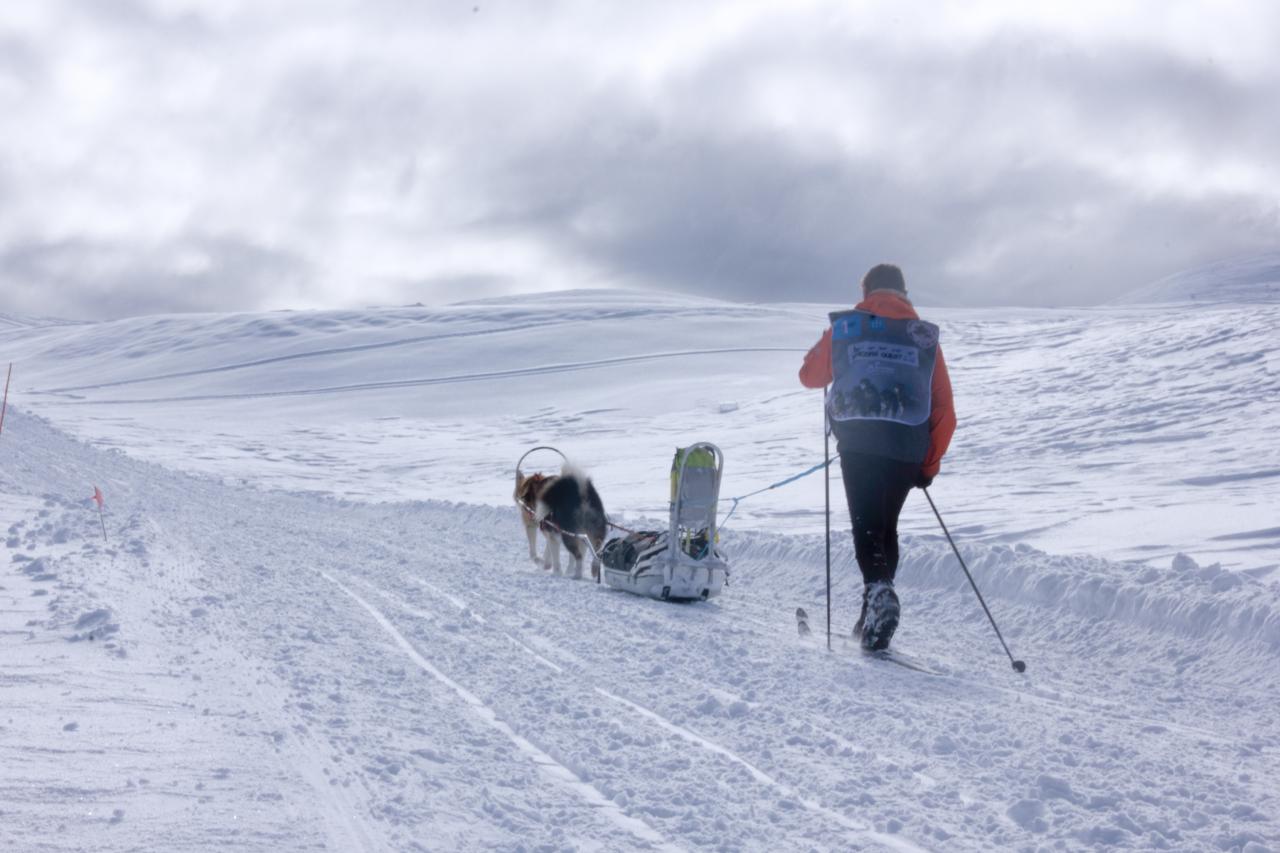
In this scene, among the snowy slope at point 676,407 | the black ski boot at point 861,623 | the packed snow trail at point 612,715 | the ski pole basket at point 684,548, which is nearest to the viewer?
the packed snow trail at point 612,715

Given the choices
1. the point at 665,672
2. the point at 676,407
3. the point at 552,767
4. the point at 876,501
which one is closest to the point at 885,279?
the point at 876,501

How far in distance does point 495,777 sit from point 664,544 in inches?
170

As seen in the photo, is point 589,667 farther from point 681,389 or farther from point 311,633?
point 681,389

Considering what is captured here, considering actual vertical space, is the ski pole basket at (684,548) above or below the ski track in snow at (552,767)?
above

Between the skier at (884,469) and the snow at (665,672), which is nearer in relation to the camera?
the snow at (665,672)

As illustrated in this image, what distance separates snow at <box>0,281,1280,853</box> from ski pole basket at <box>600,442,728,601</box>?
18 centimetres

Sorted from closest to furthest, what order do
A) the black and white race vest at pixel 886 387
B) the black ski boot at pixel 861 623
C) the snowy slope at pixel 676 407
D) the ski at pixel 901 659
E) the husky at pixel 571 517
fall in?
the ski at pixel 901 659 < the black and white race vest at pixel 886 387 < the black ski boot at pixel 861 623 < the husky at pixel 571 517 < the snowy slope at pixel 676 407

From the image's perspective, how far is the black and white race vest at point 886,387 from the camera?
537cm

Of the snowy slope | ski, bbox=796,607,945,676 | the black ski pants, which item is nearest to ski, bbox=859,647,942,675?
ski, bbox=796,607,945,676

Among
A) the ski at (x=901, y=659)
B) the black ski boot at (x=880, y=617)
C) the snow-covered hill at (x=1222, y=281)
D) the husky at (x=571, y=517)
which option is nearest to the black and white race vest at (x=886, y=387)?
the black ski boot at (x=880, y=617)

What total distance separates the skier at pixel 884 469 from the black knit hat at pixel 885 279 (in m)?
0.06

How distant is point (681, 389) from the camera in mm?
33406

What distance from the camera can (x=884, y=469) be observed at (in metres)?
5.45

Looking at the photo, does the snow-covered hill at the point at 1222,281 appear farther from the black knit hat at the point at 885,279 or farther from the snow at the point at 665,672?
the black knit hat at the point at 885,279
